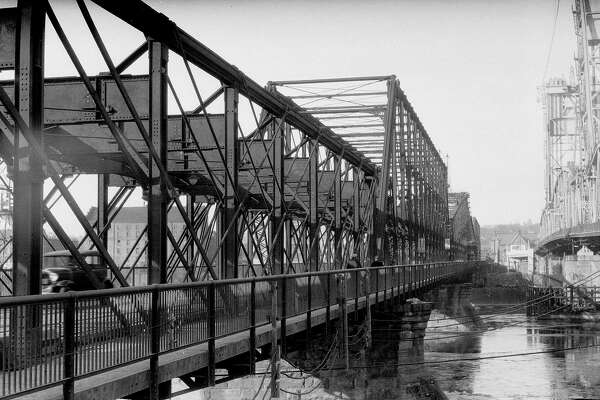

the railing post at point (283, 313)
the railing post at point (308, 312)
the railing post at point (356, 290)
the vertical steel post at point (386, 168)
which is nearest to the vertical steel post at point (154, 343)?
the railing post at point (283, 313)

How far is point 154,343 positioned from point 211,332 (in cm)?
182

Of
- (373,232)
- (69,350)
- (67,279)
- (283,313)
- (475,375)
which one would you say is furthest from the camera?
(475,375)

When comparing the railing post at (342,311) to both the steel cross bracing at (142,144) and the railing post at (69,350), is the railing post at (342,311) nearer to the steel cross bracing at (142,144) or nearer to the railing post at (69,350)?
the steel cross bracing at (142,144)

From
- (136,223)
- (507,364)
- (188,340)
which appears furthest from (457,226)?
(188,340)

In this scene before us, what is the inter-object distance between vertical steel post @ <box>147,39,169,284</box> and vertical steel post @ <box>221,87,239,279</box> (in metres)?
3.50

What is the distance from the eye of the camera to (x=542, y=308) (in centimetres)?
5812

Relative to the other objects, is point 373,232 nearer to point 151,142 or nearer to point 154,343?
point 151,142

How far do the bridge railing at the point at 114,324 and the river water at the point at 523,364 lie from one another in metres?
15.0

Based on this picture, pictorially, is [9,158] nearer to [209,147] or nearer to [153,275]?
[153,275]

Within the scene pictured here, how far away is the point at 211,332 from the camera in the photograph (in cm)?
1108

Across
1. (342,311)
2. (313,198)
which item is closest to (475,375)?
(313,198)

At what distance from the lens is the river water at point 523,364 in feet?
106

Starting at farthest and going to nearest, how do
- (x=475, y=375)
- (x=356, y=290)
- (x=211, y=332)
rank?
(x=475, y=375) < (x=356, y=290) < (x=211, y=332)

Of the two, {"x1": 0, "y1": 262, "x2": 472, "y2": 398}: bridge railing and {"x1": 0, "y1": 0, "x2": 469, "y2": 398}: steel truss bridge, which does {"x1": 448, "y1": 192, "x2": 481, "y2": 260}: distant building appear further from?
{"x1": 0, "y1": 262, "x2": 472, "y2": 398}: bridge railing
